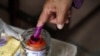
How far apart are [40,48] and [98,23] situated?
2.35ft

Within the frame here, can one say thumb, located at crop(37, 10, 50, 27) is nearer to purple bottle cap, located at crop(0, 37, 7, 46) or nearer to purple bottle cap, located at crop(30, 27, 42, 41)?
purple bottle cap, located at crop(30, 27, 42, 41)

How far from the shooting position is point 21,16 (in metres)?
1.36

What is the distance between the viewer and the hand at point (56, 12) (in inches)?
22.9

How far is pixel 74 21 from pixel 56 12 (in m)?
0.67

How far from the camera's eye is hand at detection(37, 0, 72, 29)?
582 mm

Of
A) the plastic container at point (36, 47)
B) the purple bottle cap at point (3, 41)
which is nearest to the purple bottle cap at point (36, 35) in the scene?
the plastic container at point (36, 47)

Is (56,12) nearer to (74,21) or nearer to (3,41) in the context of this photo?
(3,41)

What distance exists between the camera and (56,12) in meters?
0.59

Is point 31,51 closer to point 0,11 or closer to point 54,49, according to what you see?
point 54,49

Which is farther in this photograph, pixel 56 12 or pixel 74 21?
pixel 74 21

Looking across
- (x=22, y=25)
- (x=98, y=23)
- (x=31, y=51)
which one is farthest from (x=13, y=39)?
(x=22, y=25)

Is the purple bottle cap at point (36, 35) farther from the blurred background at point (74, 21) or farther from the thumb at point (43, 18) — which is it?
the blurred background at point (74, 21)

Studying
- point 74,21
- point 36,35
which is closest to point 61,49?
point 36,35

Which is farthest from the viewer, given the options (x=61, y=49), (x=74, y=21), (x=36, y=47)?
(x=74, y=21)
